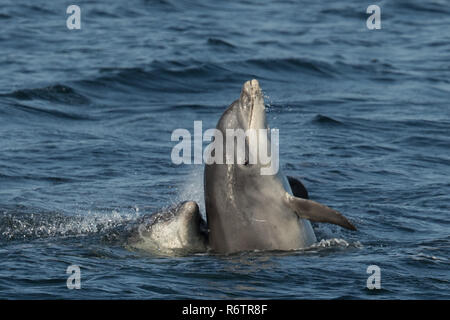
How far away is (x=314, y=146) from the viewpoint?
1884cm

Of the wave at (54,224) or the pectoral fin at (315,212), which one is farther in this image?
the wave at (54,224)

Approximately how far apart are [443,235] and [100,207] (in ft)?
16.2

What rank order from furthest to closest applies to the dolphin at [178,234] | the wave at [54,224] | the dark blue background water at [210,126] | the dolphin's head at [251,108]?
1. the wave at [54,224]
2. the dolphin at [178,234]
3. the dolphin's head at [251,108]
4. the dark blue background water at [210,126]

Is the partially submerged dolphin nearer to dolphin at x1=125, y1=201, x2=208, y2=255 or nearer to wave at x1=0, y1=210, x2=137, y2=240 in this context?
dolphin at x1=125, y1=201, x2=208, y2=255

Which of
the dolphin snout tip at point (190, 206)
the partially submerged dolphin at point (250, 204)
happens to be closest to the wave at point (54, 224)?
the dolphin snout tip at point (190, 206)

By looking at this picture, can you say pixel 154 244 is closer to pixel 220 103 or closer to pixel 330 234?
pixel 330 234

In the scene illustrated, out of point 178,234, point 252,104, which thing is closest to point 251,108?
point 252,104

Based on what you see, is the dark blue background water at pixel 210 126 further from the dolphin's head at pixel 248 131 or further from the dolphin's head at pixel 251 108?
the dolphin's head at pixel 251 108

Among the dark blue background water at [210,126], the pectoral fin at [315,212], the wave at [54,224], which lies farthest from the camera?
the wave at [54,224]

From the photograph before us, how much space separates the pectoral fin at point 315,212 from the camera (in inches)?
445

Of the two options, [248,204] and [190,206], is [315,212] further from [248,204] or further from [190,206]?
[190,206]
